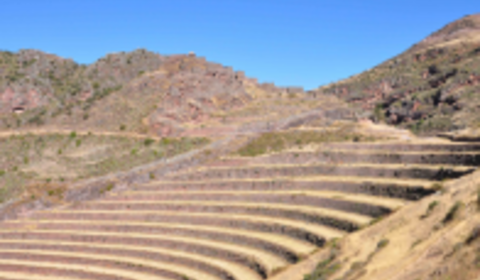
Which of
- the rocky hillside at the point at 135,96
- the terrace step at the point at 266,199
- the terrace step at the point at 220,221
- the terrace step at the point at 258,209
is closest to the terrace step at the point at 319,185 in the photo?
the terrace step at the point at 266,199

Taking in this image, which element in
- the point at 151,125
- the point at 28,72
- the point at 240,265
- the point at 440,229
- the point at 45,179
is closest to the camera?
the point at 440,229

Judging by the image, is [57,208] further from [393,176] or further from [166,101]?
[393,176]

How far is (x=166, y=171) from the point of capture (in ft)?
94.1

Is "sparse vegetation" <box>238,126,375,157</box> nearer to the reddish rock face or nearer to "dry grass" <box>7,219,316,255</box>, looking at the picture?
"dry grass" <box>7,219,316,255</box>

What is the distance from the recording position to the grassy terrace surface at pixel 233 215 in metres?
16.9

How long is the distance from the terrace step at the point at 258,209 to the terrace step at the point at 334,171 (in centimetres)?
280

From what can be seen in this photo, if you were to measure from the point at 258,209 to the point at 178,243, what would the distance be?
4082mm

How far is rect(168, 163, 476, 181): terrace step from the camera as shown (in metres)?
16.8

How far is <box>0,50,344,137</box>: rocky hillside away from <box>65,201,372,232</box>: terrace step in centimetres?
1111

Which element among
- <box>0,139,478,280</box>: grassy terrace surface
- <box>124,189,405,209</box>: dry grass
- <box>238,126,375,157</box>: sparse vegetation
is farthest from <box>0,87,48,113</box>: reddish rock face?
<box>124,189,405,209</box>: dry grass

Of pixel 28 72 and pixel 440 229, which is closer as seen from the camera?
pixel 440 229

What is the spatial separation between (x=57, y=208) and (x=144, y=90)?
62.7 ft

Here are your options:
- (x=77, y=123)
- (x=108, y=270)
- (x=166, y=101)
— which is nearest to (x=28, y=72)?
(x=77, y=123)

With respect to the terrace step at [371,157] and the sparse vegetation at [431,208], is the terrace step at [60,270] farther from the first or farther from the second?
the sparse vegetation at [431,208]
